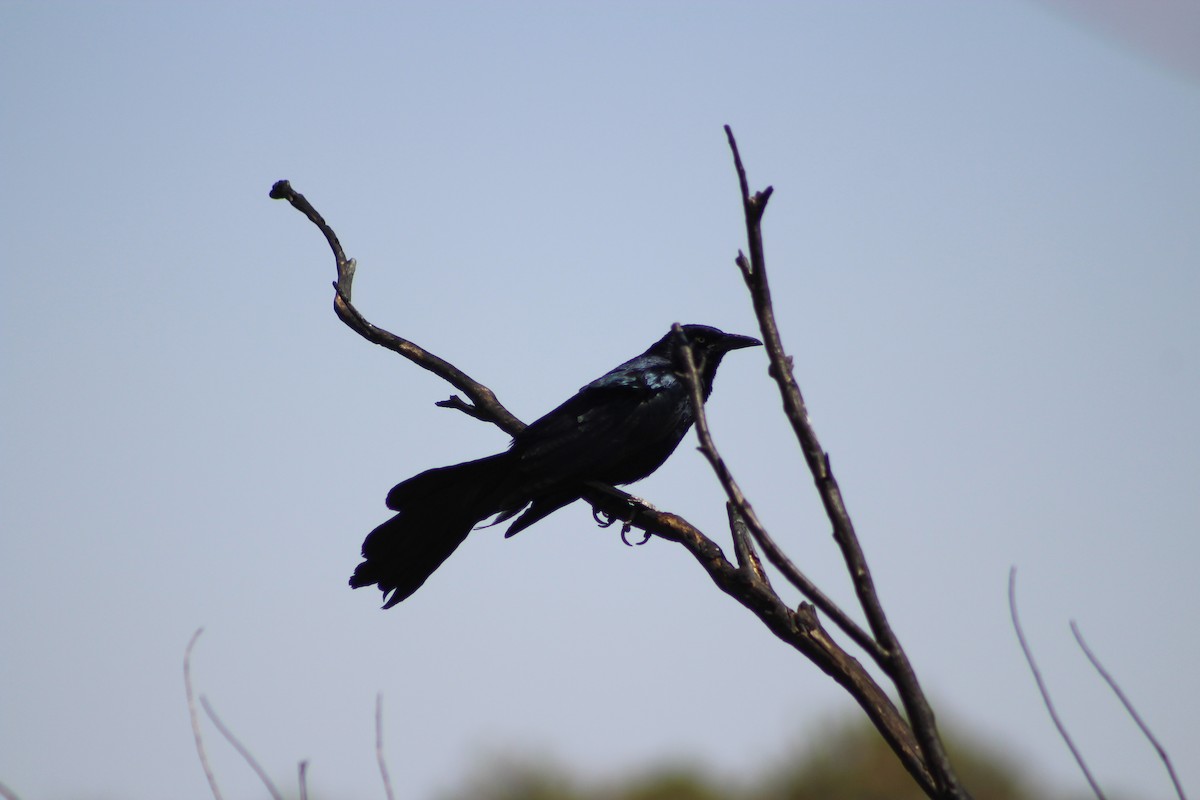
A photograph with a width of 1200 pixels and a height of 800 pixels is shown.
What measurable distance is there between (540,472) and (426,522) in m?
0.64

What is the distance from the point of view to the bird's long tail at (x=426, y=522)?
5.39 metres

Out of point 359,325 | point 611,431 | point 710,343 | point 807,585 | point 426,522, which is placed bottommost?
point 807,585

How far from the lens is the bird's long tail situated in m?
5.39

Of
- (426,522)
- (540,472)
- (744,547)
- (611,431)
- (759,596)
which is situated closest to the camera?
(759,596)

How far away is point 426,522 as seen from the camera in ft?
18.1

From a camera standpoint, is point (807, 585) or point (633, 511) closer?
point (807, 585)

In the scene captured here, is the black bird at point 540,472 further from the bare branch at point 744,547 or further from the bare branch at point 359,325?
the bare branch at point 744,547

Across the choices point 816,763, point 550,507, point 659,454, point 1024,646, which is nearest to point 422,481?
point 550,507

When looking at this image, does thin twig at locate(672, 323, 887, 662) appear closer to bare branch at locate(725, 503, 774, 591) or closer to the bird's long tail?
bare branch at locate(725, 503, 774, 591)

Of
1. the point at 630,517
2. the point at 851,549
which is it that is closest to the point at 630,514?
the point at 630,517

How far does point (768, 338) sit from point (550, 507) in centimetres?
382

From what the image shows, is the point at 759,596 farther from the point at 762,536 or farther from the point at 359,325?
the point at 359,325

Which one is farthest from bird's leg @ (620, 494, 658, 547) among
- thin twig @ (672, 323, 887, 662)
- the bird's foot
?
thin twig @ (672, 323, 887, 662)

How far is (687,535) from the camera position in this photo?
454 cm
